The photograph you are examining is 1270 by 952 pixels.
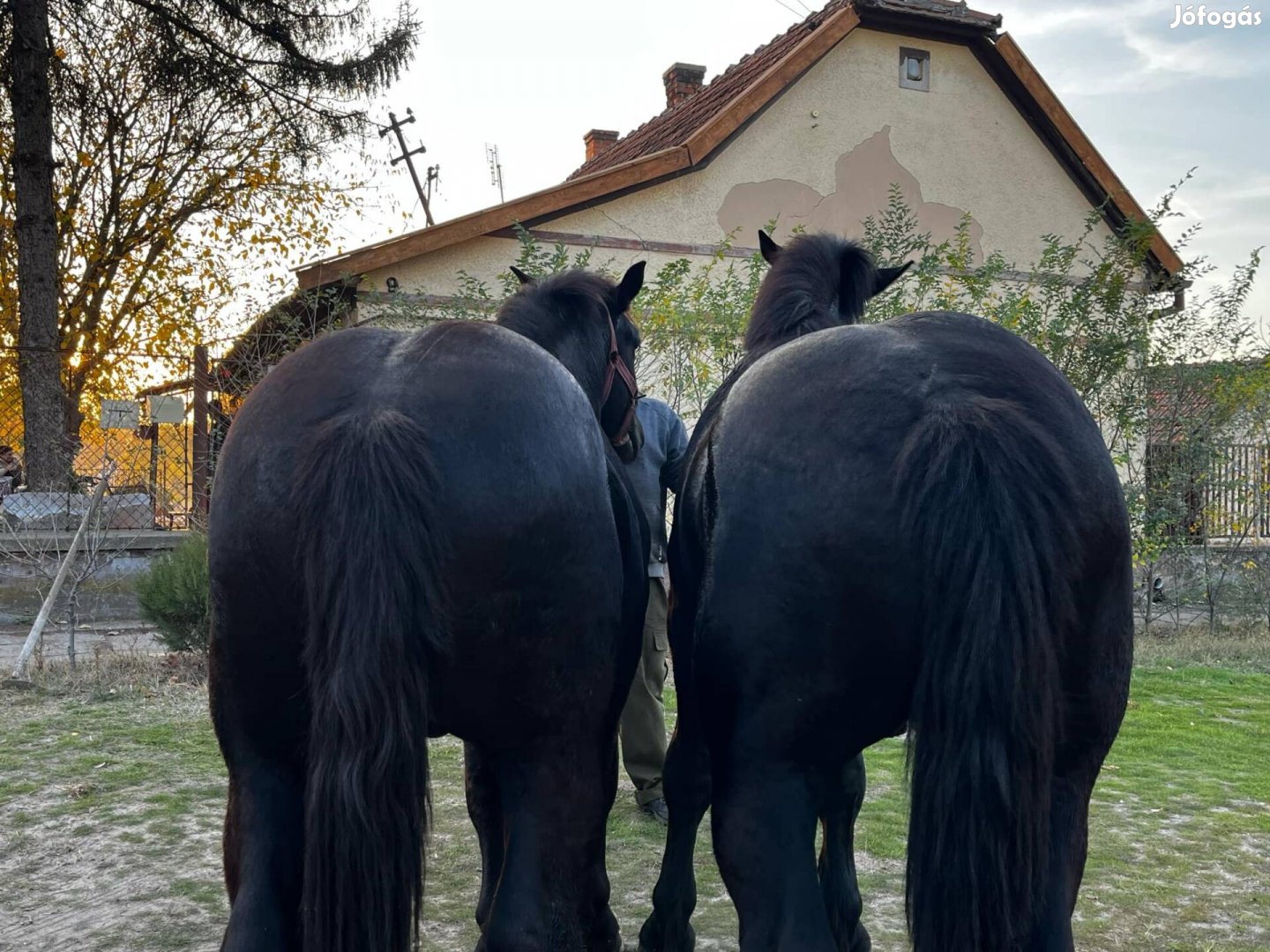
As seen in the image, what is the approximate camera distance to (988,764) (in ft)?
6.39

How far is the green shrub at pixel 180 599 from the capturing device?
23.5 ft

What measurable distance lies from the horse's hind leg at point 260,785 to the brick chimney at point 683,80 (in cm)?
1724

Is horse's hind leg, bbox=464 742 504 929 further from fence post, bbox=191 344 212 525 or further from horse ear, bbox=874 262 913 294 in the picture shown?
fence post, bbox=191 344 212 525

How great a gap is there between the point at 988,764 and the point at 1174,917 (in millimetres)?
2352

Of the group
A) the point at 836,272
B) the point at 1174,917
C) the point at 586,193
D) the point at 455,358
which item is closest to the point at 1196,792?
the point at 1174,917

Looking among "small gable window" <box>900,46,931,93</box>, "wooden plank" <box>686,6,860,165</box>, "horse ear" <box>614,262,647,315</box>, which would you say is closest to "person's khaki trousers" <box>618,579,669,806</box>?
"horse ear" <box>614,262,647,315</box>

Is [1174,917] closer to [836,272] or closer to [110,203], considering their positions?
[836,272]

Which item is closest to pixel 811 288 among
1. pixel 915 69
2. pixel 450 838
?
pixel 450 838

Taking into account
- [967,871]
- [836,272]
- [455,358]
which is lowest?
[967,871]

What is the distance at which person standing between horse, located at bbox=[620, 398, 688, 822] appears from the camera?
14.7 feet

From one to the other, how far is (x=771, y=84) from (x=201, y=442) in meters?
7.87

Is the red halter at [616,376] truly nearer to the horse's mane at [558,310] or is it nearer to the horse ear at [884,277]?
the horse's mane at [558,310]

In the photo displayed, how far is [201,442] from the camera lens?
29.2 ft

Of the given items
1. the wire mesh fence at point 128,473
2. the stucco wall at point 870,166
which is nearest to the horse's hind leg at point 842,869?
the wire mesh fence at point 128,473
